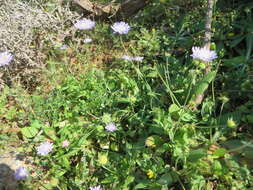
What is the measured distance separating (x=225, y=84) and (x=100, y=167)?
0.96 meters

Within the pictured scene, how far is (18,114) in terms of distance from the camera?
1901mm

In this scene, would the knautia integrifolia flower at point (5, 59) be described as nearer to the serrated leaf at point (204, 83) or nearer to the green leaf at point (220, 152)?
the serrated leaf at point (204, 83)

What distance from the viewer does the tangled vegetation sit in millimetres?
1396

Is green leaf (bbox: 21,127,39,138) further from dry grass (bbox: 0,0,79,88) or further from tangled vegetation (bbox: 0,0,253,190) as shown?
dry grass (bbox: 0,0,79,88)

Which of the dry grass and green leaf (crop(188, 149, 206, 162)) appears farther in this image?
the dry grass

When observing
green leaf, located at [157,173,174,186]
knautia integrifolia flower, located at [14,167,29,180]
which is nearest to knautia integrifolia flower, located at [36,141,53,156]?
knautia integrifolia flower, located at [14,167,29,180]

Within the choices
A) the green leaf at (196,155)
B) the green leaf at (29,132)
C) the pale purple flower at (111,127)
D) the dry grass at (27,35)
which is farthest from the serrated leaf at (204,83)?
A: the dry grass at (27,35)

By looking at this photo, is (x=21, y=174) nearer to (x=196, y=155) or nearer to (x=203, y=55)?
(x=196, y=155)

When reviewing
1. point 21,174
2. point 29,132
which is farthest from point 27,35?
point 21,174

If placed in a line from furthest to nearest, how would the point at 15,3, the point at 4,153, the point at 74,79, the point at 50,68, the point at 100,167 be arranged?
the point at 15,3
the point at 50,68
the point at 74,79
the point at 4,153
the point at 100,167

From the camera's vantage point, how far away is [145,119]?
163 cm

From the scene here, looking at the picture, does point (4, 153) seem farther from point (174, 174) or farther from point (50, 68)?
point (174, 174)

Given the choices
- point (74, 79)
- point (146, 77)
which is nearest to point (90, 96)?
point (74, 79)

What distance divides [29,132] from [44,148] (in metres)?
0.24
